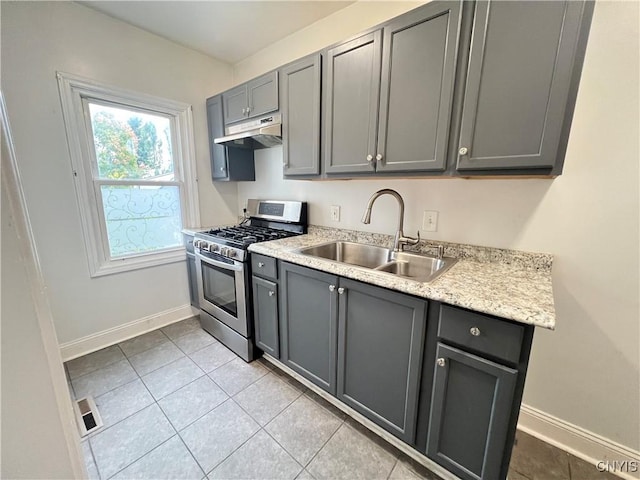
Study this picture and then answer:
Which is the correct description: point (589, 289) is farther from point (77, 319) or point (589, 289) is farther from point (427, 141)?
point (77, 319)

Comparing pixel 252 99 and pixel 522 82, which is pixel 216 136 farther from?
pixel 522 82

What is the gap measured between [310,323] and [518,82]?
1.53m

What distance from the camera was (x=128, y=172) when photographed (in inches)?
87.7

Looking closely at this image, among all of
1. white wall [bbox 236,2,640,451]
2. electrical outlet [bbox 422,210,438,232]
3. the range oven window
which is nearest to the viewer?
white wall [bbox 236,2,640,451]

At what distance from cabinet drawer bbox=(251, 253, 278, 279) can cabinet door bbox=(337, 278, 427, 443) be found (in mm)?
536

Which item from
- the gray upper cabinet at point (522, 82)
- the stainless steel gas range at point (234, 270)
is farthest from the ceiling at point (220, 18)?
the stainless steel gas range at point (234, 270)

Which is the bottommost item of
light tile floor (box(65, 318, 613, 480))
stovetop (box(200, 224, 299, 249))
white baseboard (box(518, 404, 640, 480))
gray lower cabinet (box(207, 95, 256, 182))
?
light tile floor (box(65, 318, 613, 480))

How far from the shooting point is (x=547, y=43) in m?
0.98

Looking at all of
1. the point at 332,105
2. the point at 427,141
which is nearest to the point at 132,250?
the point at 332,105

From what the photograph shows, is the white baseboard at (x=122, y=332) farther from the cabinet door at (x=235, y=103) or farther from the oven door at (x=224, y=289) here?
the cabinet door at (x=235, y=103)

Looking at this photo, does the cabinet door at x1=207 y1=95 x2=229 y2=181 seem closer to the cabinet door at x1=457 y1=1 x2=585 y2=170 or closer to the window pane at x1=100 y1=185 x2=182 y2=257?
the window pane at x1=100 y1=185 x2=182 y2=257

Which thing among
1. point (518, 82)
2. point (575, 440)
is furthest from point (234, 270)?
point (575, 440)

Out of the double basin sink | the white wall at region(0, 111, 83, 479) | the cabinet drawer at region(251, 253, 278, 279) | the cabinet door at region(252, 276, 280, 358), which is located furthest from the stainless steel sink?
the white wall at region(0, 111, 83, 479)

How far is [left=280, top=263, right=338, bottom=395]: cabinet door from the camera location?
4.75 feet
